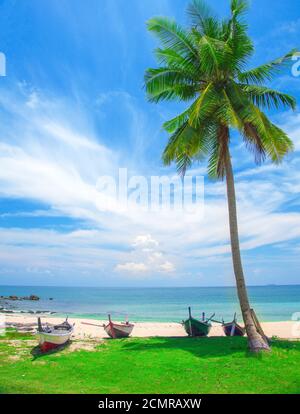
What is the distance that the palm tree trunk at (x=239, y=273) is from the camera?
39.4 feet

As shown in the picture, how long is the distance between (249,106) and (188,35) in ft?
12.4

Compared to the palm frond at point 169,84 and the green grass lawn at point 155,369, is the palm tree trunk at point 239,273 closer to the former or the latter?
the green grass lawn at point 155,369

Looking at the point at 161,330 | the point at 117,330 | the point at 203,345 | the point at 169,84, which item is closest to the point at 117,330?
the point at 117,330

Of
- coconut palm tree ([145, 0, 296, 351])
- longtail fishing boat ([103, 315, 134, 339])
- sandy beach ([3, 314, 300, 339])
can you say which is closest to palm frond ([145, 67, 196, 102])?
coconut palm tree ([145, 0, 296, 351])

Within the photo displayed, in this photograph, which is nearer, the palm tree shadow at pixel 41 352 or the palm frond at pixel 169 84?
the palm tree shadow at pixel 41 352

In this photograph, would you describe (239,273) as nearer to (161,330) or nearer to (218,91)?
(218,91)

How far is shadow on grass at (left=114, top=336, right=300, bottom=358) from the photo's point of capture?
12.2m

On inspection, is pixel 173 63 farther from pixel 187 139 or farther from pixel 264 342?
pixel 264 342

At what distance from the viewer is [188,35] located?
1372 centimetres

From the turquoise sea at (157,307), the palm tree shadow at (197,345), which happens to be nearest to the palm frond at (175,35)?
the palm tree shadow at (197,345)
